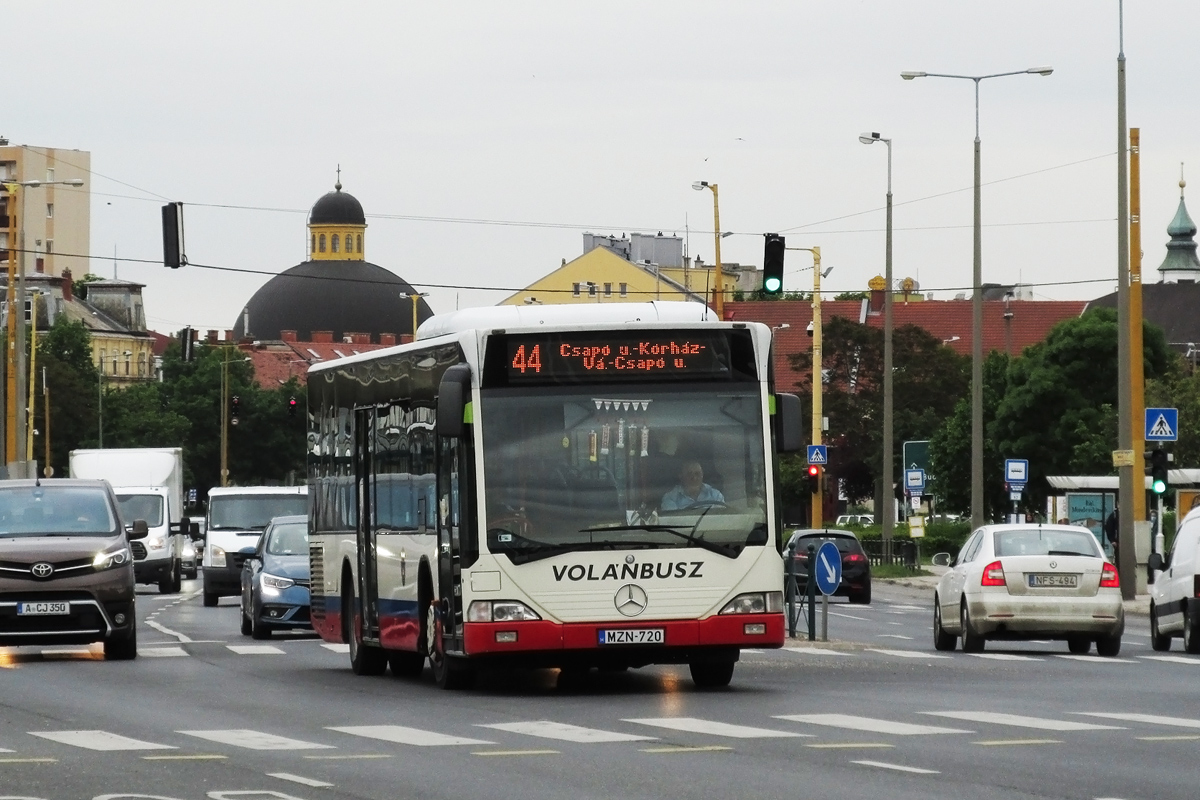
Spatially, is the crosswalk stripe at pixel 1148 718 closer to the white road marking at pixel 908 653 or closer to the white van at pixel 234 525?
the white road marking at pixel 908 653

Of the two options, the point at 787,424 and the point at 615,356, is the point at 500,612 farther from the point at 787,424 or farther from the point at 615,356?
the point at 787,424

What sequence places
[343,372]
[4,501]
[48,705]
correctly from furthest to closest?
[4,501] < [343,372] < [48,705]

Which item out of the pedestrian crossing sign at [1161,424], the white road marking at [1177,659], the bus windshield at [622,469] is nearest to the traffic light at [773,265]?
the pedestrian crossing sign at [1161,424]

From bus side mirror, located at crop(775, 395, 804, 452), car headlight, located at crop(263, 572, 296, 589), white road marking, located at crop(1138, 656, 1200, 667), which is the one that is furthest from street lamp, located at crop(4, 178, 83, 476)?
bus side mirror, located at crop(775, 395, 804, 452)

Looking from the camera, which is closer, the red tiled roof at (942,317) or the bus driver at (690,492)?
the bus driver at (690,492)

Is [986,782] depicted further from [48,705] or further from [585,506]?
[48,705]

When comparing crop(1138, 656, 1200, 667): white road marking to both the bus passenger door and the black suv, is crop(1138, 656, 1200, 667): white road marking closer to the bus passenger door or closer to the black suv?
the bus passenger door

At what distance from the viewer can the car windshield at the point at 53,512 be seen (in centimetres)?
2477

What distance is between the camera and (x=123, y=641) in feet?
80.3

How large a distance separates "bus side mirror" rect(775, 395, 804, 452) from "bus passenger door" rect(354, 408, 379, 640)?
4252 millimetres

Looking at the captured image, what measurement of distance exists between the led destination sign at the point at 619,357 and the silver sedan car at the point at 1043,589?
8297 mm

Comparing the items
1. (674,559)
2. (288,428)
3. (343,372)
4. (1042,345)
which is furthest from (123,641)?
(288,428)

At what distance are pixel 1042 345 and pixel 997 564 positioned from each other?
5950 centimetres

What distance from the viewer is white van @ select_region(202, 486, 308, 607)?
143 feet
